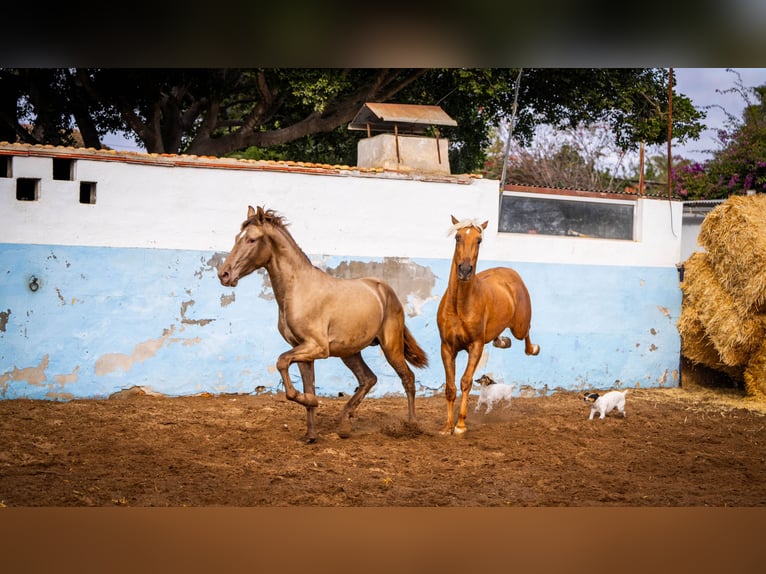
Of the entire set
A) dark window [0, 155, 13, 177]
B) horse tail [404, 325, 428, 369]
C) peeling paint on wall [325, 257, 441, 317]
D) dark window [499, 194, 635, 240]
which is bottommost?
horse tail [404, 325, 428, 369]

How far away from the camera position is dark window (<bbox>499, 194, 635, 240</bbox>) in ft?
29.9

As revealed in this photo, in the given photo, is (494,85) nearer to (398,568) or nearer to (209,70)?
(209,70)

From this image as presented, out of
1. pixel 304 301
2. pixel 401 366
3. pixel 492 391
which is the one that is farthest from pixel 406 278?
pixel 304 301

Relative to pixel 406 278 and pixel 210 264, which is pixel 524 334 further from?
pixel 210 264

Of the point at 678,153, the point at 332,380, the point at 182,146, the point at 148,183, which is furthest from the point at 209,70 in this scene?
the point at 678,153

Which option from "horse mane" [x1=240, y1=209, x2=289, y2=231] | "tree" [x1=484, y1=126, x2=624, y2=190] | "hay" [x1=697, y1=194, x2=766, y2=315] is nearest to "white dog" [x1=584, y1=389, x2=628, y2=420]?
"hay" [x1=697, y1=194, x2=766, y2=315]

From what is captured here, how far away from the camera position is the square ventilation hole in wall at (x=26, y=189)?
25.3 feet

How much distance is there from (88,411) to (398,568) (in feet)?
15.5

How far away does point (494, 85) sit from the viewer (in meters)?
12.2

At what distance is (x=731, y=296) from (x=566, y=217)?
194 cm

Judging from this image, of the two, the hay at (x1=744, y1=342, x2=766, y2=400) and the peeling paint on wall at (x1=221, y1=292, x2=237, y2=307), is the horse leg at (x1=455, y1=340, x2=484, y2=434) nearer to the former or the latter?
the peeling paint on wall at (x1=221, y1=292, x2=237, y2=307)

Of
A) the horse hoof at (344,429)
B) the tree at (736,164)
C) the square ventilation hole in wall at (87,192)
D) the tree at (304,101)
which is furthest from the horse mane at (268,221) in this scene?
the tree at (736,164)

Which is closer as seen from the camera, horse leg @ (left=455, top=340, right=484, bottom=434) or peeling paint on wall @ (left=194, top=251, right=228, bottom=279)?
horse leg @ (left=455, top=340, right=484, bottom=434)

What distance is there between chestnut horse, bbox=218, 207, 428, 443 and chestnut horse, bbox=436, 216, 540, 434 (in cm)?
51
